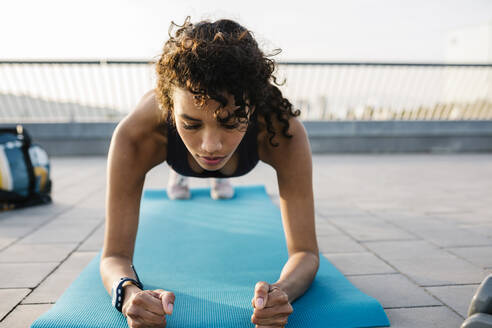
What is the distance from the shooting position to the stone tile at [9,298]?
1.50 m

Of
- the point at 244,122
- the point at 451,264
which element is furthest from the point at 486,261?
the point at 244,122

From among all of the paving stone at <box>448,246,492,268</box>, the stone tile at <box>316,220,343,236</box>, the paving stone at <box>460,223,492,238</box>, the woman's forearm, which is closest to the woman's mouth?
the woman's forearm

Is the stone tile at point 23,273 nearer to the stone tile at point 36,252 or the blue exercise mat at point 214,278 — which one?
the stone tile at point 36,252

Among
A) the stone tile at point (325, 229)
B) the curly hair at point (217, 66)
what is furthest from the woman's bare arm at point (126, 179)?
the stone tile at point (325, 229)

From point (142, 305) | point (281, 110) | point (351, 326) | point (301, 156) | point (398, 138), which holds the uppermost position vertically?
point (281, 110)

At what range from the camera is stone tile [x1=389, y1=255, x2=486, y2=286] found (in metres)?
1.78

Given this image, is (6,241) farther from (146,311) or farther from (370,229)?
(370,229)

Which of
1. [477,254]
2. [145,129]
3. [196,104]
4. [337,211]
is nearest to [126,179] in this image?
[145,129]

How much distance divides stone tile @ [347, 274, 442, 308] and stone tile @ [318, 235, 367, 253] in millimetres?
392

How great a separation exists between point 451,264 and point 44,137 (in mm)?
6958

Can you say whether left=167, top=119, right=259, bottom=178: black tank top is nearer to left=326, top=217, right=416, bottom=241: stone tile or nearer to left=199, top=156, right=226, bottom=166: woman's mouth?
left=199, top=156, right=226, bottom=166: woman's mouth

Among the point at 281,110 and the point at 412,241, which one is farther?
the point at 412,241

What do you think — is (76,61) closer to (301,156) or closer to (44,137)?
(44,137)

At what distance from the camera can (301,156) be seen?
1586mm
